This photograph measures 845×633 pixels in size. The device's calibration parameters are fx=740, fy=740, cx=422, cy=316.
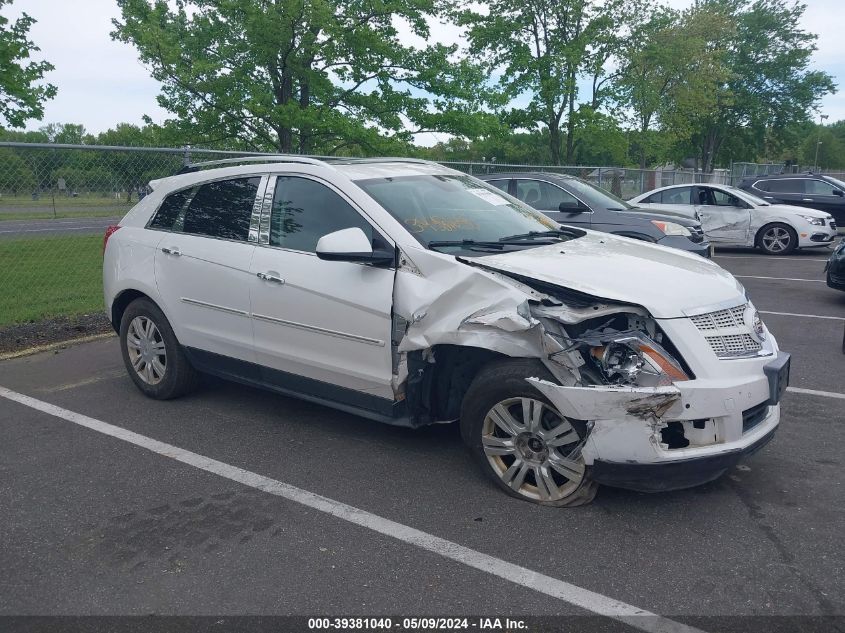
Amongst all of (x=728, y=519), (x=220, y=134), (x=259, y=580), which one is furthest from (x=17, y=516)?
(x=220, y=134)

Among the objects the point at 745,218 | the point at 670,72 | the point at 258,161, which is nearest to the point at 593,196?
the point at 745,218

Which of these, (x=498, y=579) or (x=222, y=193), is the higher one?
(x=222, y=193)

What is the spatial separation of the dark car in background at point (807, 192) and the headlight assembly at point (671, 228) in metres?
8.98

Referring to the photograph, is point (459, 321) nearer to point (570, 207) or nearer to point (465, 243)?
point (465, 243)

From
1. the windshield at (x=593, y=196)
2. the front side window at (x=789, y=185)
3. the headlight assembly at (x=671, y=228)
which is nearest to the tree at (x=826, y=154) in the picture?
the front side window at (x=789, y=185)

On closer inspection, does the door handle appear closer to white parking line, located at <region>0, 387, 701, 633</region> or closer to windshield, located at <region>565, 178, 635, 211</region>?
white parking line, located at <region>0, 387, 701, 633</region>

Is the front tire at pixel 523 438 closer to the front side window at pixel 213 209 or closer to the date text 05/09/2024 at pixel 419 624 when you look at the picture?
the date text 05/09/2024 at pixel 419 624

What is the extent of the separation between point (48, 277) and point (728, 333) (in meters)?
8.27

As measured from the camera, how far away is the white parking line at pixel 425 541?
291cm

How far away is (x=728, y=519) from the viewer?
3.66 metres

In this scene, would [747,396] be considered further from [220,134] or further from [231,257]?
[220,134]

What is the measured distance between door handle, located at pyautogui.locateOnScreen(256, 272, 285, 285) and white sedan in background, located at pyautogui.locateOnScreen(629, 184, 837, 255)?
11.7 metres

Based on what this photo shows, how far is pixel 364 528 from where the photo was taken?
3643mm

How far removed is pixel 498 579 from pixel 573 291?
56.2 inches
